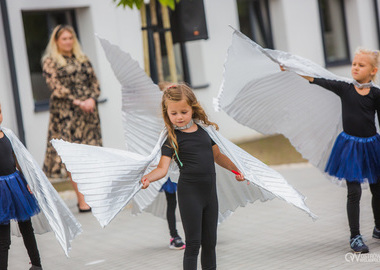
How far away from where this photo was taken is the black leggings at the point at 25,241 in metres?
5.13

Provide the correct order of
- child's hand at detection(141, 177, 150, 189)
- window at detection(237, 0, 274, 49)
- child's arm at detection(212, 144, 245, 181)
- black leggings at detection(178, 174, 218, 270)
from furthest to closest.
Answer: window at detection(237, 0, 274, 49)
child's arm at detection(212, 144, 245, 181)
black leggings at detection(178, 174, 218, 270)
child's hand at detection(141, 177, 150, 189)

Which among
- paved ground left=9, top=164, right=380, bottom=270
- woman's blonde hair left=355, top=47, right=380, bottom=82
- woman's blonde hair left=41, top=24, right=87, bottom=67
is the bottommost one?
paved ground left=9, top=164, right=380, bottom=270

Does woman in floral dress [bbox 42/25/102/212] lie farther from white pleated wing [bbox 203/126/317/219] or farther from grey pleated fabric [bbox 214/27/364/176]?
white pleated wing [bbox 203/126/317/219]

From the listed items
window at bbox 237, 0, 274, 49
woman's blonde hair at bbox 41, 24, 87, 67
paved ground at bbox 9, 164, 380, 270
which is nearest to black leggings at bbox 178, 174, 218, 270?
paved ground at bbox 9, 164, 380, 270

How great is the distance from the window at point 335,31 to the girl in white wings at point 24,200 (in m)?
12.3

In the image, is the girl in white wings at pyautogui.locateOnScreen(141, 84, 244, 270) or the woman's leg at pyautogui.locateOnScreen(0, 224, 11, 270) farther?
the woman's leg at pyautogui.locateOnScreen(0, 224, 11, 270)

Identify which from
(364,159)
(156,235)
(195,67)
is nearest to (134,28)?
(195,67)

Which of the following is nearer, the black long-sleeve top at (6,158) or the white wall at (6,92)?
the black long-sleeve top at (6,158)

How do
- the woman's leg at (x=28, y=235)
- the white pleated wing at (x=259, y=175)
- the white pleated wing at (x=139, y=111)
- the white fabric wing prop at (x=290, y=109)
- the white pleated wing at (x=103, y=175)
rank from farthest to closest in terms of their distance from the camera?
1. the white fabric wing prop at (x=290, y=109)
2. the white pleated wing at (x=139, y=111)
3. the woman's leg at (x=28, y=235)
4. the white pleated wing at (x=259, y=175)
5. the white pleated wing at (x=103, y=175)

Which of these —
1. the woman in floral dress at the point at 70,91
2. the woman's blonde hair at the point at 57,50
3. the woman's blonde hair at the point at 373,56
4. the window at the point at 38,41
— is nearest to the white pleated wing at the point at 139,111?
the woman's blonde hair at the point at 373,56

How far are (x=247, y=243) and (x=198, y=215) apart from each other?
1.85 m

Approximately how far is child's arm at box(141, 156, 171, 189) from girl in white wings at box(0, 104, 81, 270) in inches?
37.0

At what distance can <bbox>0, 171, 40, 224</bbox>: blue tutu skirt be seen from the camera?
5070 millimetres

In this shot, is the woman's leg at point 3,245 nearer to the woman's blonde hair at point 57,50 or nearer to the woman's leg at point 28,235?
the woman's leg at point 28,235
